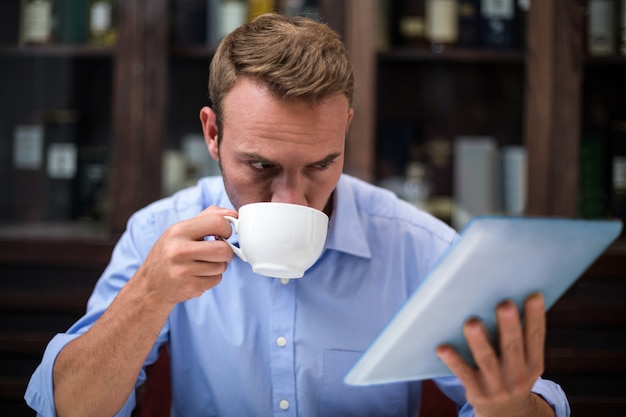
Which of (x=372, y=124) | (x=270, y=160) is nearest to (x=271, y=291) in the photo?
(x=270, y=160)

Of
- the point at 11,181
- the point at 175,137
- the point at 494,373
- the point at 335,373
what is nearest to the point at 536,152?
the point at 175,137

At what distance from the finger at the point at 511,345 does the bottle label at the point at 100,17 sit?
1826mm

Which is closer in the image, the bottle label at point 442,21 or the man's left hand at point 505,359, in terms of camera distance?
the man's left hand at point 505,359

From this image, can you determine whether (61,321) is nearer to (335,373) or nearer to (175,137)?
(175,137)

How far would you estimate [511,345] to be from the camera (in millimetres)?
720

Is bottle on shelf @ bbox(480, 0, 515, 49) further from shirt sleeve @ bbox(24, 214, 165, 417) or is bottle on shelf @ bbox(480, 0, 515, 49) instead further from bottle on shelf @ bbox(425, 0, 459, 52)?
shirt sleeve @ bbox(24, 214, 165, 417)

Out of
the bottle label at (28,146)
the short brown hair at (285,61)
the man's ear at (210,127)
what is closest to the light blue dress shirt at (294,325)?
the man's ear at (210,127)

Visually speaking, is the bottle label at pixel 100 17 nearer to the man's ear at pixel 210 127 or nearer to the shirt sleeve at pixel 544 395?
the man's ear at pixel 210 127

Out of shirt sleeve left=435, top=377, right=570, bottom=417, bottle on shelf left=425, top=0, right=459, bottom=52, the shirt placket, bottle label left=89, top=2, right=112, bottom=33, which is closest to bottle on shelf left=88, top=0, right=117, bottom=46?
bottle label left=89, top=2, right=112, bottom=33

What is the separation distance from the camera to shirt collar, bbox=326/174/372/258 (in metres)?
1.19

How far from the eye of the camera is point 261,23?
1.07 metres

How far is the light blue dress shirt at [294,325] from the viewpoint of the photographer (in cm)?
113

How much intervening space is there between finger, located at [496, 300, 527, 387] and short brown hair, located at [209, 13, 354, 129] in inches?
17.0

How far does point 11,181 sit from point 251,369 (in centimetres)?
146
